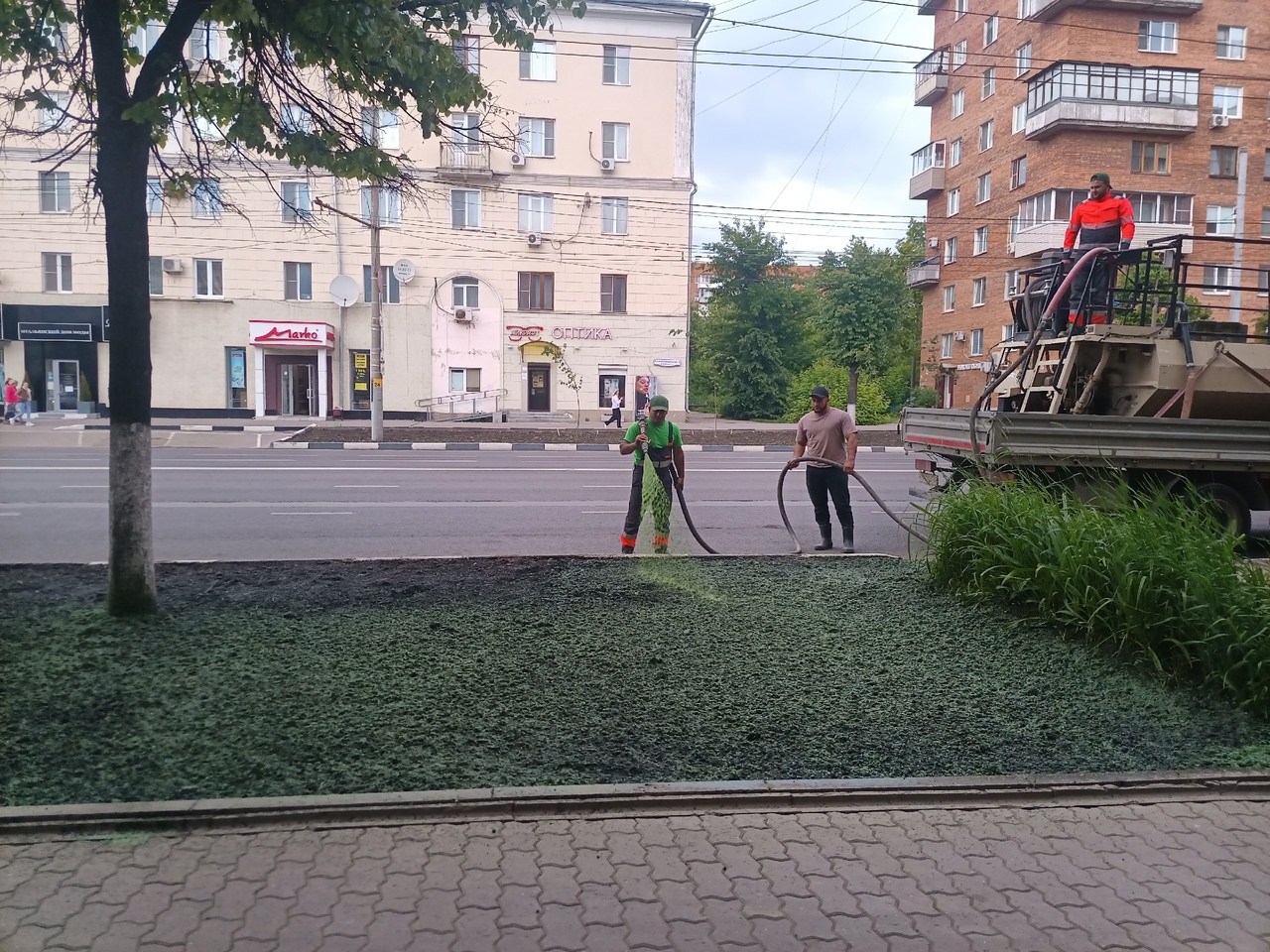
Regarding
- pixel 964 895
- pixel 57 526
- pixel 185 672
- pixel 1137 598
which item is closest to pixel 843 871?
pixel 964 895

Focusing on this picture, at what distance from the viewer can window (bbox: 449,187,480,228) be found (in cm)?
3566

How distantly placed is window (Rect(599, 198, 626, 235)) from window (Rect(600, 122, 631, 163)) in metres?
1.61

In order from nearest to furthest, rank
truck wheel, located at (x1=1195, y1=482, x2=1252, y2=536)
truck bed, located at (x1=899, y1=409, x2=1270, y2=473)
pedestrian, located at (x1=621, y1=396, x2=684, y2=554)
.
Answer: pedestrian, located at (x1=621, y1=396, x2=684, y2=554)
truck bed, located at (x1=899, y1=409, x2=1270, y2=473)
truck wheel, located at (x1=1195, y1=482, x2=1252, y2=536)

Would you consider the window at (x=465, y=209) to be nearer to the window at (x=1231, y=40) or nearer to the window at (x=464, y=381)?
the window at (x=464, y=381)

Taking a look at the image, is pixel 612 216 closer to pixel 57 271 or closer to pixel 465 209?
pixel 465 209

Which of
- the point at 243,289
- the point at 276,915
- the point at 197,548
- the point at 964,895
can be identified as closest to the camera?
the point at 276,915

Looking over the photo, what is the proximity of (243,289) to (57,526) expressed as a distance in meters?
27.8

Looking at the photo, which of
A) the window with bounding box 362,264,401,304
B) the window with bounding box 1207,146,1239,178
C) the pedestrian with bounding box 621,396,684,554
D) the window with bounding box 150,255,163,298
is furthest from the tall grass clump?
the window with bounding box 1207,146,1239,178

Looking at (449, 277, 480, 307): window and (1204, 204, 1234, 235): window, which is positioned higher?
(1204, 204, 1234, 235): window

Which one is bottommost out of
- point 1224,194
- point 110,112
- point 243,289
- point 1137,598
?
point 1137,598

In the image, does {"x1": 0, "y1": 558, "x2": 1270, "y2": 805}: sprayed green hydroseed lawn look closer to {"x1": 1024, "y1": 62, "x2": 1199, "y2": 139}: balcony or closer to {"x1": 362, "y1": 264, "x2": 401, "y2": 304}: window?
{"x1": 362, "y1": 264, "x2": 401, "y2": 304}: window

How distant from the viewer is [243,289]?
35.7m

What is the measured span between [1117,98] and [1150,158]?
10.7 feet

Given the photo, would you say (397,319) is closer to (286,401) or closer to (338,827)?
(286,401)
